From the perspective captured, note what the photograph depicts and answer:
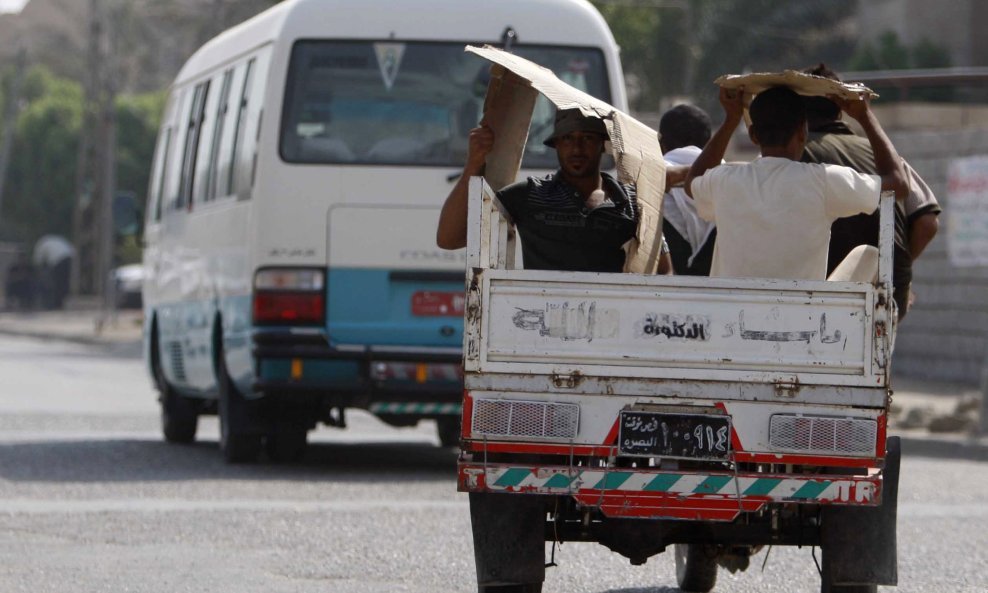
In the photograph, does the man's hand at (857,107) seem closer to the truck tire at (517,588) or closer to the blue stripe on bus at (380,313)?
the truck tire at (517,588)

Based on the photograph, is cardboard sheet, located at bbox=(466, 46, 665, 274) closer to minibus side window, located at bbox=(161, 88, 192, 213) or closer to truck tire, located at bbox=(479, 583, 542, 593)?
truck tire, located at bbox=(479, 583, 542, 593)

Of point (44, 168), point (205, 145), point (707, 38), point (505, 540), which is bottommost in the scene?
point (505, 540)

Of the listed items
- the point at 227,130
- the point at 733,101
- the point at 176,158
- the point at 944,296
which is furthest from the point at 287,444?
the point at 944,296

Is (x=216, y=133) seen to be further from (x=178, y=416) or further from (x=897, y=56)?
(x=897, y=56)

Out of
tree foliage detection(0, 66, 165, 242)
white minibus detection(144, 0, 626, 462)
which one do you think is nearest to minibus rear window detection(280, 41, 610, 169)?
white minibus detection(144, 0, 626, 462)

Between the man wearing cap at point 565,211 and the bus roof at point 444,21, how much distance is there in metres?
5.41

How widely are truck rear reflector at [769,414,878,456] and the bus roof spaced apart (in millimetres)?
6554

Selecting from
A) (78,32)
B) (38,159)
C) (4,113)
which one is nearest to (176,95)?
(38,159)

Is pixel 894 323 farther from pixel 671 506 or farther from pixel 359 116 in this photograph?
pixel 359 116

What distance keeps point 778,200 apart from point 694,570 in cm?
194

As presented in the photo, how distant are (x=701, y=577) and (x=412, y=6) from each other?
553cm

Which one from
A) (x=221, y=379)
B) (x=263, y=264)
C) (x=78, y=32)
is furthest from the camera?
(x=78, y=32)

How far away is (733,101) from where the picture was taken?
695cm

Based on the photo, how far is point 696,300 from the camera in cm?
607
